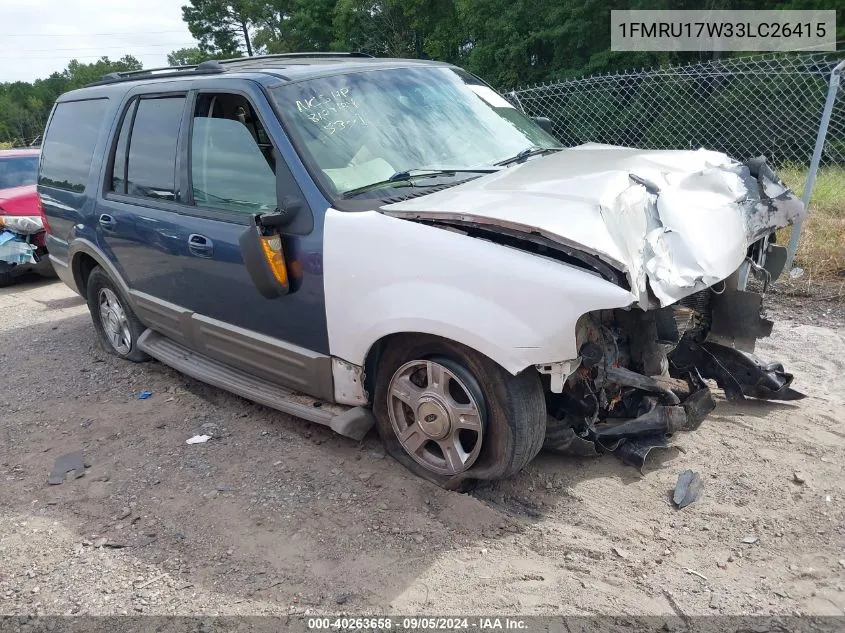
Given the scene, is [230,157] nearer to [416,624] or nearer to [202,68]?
[202,68]

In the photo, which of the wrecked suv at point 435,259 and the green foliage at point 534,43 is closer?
the wrecked suv at point 435,259

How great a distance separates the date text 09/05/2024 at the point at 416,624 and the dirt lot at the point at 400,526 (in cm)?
5

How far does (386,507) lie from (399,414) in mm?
459

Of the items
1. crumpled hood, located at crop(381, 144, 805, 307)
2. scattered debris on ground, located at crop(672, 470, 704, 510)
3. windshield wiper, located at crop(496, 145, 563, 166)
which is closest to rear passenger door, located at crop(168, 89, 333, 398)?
crumpled hood, located at crop(381, 144, 805, 307)

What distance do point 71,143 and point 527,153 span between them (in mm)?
3608

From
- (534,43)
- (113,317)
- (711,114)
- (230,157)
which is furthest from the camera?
(534,43)

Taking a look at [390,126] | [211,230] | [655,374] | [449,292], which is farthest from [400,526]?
[390,126]

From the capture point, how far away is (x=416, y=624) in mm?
2494

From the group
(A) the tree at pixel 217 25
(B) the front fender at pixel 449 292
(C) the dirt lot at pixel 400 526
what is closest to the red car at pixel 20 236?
(C) the dirt lot at pixel 400 526

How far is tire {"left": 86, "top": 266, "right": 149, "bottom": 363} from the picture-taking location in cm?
511

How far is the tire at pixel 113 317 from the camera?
5113 mm

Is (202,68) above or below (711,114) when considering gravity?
above

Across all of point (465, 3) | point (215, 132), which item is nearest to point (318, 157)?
point (215, 132)

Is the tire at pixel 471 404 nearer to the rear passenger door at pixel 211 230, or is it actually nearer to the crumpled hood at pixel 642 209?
the rear passenger door at pixel 211 230
